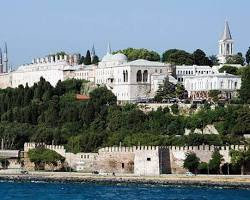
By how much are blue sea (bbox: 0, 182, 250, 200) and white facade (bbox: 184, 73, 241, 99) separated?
2237cm

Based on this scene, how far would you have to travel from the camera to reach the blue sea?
129 feet

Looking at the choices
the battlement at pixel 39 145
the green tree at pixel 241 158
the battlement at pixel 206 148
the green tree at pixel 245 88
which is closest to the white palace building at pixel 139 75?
the green tree at pixel 245 88

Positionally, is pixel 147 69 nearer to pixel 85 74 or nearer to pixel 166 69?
pixel 166 69

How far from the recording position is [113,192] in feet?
136

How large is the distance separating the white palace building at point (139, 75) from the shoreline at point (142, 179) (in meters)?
19.6

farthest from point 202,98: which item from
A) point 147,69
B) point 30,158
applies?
point 30,158

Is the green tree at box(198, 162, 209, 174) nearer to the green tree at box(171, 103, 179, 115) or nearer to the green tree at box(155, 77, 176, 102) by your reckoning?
the green tree at box(171, 103, 179, 115)

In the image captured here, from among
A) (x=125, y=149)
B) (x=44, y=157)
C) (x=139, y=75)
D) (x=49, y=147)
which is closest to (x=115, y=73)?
(x=139, y=75)

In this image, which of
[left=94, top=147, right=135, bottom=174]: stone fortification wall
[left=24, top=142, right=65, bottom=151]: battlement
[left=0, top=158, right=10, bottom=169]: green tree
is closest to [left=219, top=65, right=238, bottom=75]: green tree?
[left=24, top=142, right=65, bottom=151]: battlement

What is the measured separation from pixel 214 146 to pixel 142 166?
3856mm

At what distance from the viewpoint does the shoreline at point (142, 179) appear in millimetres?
43125

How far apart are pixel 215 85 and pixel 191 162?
19505 mm

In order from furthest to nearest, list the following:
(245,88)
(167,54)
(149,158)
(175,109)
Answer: (167,54), (245,88), (175,109), (149,158)

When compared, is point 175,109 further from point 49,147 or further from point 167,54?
point 167,54
